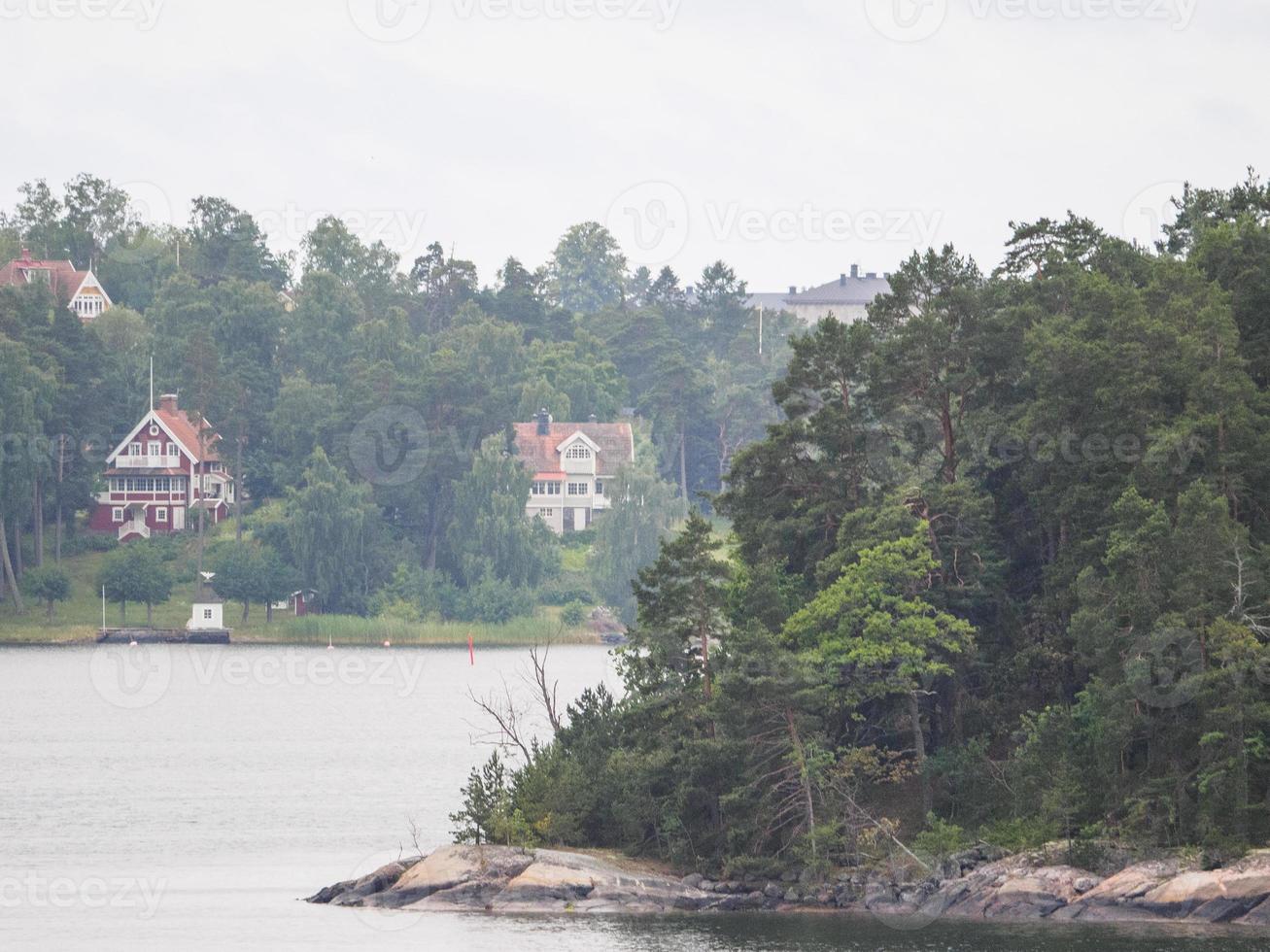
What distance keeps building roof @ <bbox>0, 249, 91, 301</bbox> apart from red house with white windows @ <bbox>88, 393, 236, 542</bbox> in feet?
93.2

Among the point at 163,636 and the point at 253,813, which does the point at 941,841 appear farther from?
the point at 163,636

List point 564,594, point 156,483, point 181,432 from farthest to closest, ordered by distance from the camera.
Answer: point 181,432 → point 156,483 → point 564,594

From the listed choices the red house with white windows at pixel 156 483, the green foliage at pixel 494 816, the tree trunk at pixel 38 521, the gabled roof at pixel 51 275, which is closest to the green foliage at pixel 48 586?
the tree trunk at pixel 38 521

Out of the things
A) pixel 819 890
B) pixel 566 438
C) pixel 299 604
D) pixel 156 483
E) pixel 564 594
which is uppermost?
pixel 566 438

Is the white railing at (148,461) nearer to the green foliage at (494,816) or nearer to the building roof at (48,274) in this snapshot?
the building roof at (48,274)

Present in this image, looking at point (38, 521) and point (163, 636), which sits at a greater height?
point (38, 521)

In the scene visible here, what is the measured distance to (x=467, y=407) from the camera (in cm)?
15038

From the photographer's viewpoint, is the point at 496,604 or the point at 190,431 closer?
the point at 496,604

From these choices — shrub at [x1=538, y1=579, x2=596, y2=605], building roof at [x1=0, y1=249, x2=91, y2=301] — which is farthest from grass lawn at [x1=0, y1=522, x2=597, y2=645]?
building roof at [x1=0, y1=249, x2=91, y2=301]

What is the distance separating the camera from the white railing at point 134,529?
465 ft

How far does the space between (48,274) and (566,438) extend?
4722cm

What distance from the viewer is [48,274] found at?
17612 cm

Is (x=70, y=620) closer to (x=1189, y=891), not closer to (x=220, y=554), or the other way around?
(x=220, y=554)

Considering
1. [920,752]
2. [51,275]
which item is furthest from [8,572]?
[920,752]
